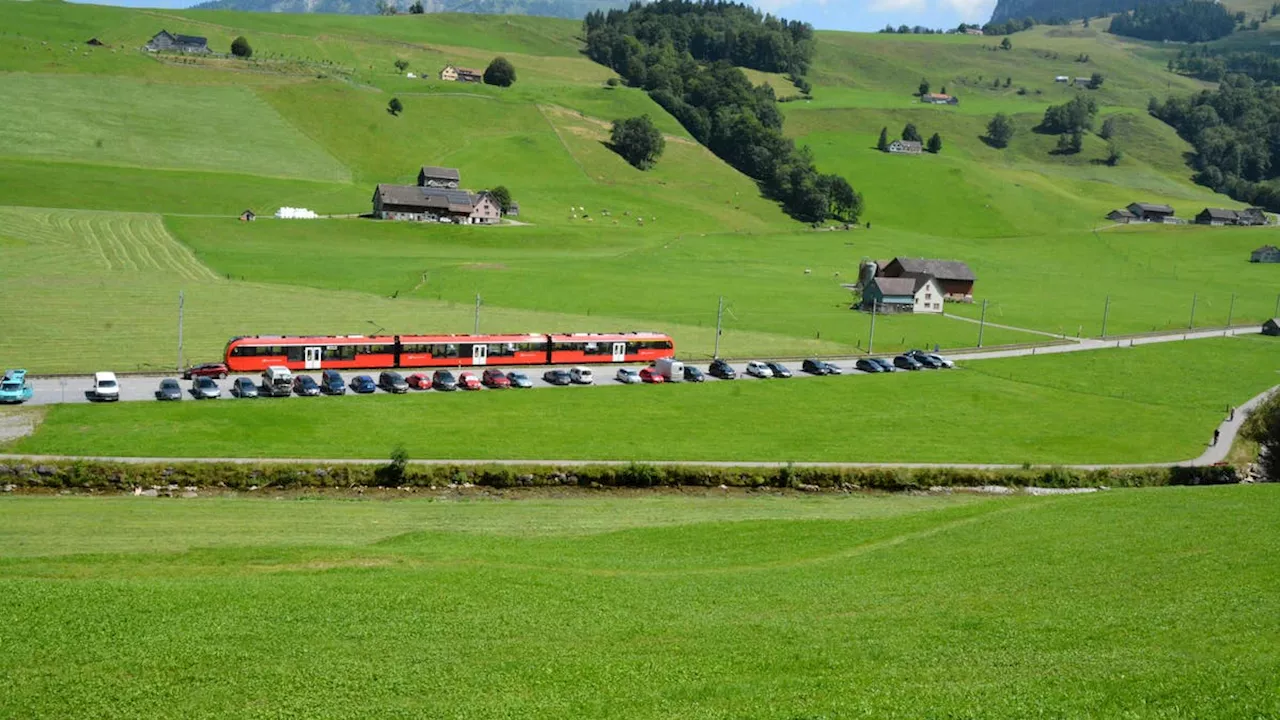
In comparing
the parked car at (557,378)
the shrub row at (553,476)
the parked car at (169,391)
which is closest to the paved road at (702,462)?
the shrub row at (553,476)

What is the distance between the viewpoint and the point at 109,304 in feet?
258

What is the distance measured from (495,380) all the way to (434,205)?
87.2 m

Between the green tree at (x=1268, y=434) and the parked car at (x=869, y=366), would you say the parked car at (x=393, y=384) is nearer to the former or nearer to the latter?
the parked car at (x=869, y=366)

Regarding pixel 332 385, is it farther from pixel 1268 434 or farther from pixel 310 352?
pixel 1268 434

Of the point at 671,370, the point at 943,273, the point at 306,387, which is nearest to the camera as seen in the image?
the point at 306,387

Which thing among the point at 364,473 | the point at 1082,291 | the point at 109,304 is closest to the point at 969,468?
the point at 364,473

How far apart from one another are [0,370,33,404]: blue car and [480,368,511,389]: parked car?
24002mm

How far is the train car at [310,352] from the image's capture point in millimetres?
63469

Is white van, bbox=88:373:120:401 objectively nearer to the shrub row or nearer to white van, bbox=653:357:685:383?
the shrub row

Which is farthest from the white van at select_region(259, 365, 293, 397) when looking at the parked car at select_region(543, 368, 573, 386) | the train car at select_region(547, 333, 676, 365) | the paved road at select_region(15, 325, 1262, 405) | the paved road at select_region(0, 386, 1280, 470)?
the train car at select_region(547, 333, 676, 365)

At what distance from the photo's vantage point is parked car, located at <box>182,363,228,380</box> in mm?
60438

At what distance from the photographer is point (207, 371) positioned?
2398 inches

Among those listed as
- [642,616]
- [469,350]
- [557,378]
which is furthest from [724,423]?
[642,616]

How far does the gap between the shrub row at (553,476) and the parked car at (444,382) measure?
16.0 metres
